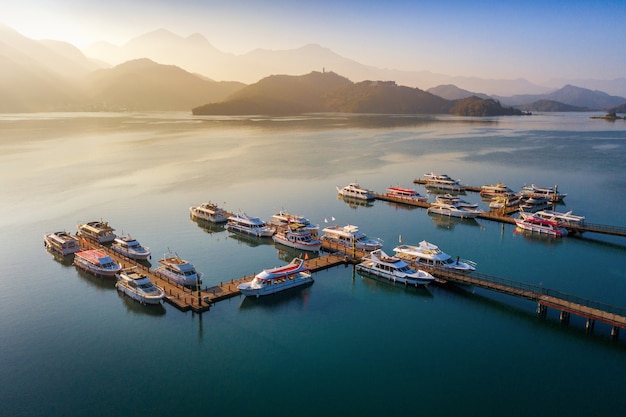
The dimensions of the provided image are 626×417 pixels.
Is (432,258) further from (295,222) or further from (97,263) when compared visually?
(97,263)

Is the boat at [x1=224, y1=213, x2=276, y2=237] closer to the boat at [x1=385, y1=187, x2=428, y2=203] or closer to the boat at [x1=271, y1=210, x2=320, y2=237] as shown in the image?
the boat at [x1=271, y1=210, x2=320, y2=237]

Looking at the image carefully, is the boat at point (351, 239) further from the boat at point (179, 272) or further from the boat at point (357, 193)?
the boat at point (357, 193)

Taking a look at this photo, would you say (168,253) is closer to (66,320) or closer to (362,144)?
(66,320)

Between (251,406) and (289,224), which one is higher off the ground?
(289,224)

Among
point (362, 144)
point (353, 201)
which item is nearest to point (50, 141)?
point (362, 144)

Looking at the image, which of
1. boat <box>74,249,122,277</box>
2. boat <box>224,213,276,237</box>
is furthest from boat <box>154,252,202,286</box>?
boat <box>224,213,276,237</box>

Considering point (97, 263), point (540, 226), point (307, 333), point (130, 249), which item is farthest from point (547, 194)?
point (97, 263)

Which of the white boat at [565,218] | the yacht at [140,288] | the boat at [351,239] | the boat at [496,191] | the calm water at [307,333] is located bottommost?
the calm water at [307,333]

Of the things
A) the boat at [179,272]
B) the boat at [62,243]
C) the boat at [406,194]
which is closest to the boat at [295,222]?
the boat at [179,272]
